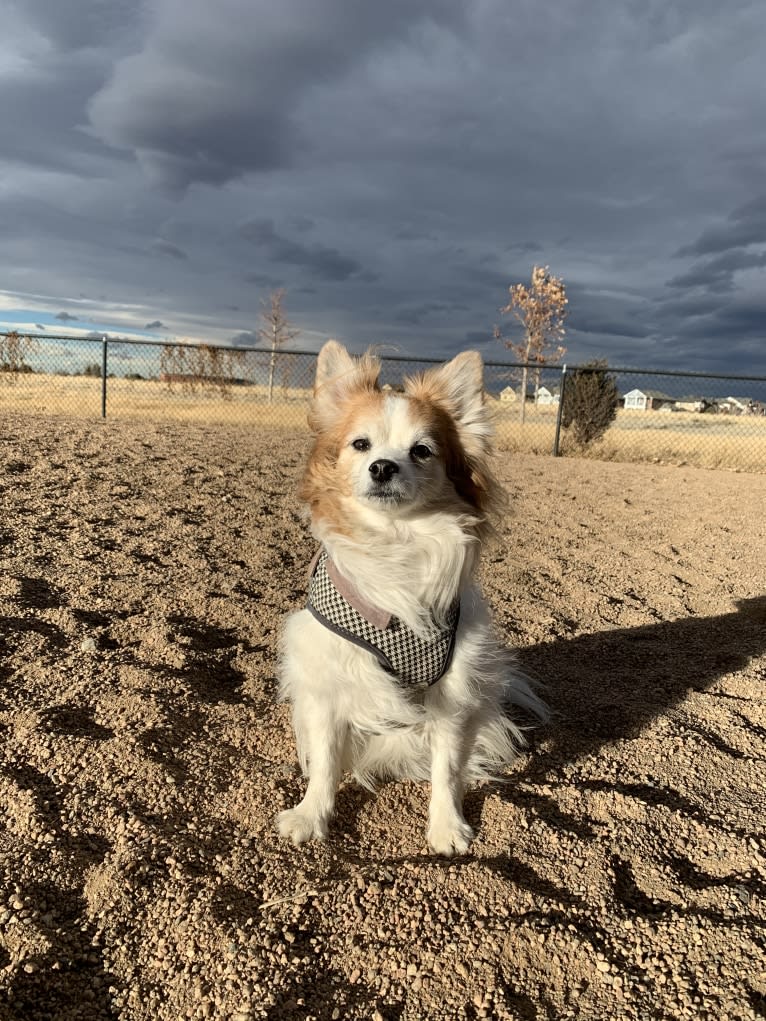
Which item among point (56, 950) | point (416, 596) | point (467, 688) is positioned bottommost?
point (56, 950)

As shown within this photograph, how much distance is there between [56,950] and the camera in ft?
5.90

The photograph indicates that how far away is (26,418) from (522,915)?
9.89m

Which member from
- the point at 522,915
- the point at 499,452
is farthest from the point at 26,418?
the point at 522,915

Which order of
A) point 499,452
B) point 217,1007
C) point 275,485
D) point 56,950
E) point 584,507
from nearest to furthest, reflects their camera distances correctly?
point 217,1007
point 56,950
point 275,485
point 584,507
point 499,452

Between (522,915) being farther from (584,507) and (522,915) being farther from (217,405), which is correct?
(217,405)

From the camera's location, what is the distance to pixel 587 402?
13914 millimetres

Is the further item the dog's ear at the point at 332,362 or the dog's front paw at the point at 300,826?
the dog's ear at the point at 332,362

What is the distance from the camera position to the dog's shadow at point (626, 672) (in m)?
3.24

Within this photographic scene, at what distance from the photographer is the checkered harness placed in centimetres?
239

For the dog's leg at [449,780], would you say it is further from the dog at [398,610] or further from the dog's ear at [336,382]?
the dog's ear at [336,382]

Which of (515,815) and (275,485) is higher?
(275,485)

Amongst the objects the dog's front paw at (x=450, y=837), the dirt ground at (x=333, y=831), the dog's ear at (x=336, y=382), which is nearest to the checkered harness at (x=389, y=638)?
the dog's front paw at (x=450, y=837)

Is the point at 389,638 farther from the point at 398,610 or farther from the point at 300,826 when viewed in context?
the point at 300,826

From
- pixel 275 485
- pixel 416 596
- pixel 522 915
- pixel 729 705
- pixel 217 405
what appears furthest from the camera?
pixel 217 405
